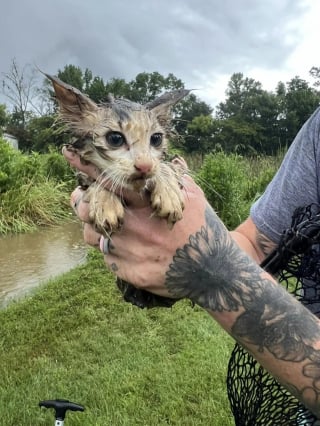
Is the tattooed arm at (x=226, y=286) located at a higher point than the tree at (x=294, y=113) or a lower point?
lower

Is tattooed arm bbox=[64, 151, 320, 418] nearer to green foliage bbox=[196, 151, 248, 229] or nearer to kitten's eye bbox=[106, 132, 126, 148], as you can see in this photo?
kitten's eye bbox=[106, 132, 126, 148]

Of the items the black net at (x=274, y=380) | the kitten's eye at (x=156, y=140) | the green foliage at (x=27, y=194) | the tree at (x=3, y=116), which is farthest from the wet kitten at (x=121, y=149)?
the tree at (x=3, y=116)

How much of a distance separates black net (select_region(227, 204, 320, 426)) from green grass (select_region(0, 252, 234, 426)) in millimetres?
1867

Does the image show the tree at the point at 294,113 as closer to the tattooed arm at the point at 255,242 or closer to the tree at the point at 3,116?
the tree at the point at 3,116

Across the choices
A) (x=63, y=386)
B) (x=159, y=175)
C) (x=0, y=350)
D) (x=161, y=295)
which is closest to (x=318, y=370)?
(x=161, y=295)

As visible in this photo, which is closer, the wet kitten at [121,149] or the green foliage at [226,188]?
the wet kitten at [121,149]

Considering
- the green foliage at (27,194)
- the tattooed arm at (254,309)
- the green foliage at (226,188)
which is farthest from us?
the green foliage at (27,194)

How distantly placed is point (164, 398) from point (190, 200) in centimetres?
252

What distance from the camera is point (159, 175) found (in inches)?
52.1

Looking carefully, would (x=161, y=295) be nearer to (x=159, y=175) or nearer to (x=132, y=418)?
(x=159, y=175)

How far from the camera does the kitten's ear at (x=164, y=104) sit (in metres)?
1.48

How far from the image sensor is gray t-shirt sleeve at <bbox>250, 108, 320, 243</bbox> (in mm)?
1746

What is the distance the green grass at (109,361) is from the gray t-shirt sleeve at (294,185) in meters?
1.89

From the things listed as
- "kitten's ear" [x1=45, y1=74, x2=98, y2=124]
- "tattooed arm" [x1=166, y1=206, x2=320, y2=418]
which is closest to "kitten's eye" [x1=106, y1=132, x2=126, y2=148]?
"kitten's ear" [x1=45, y1=74, x2=98, y2=124]
